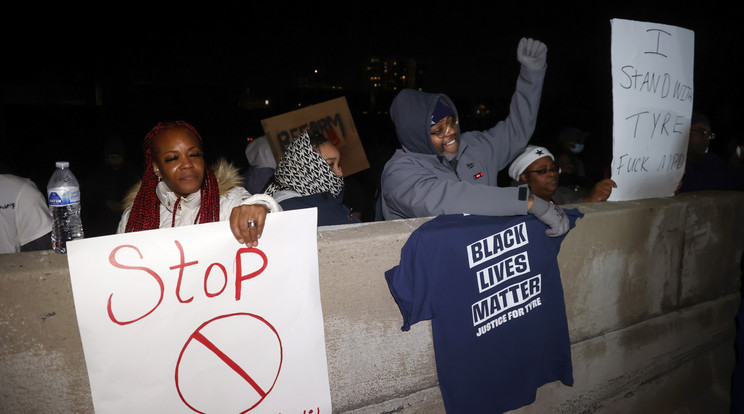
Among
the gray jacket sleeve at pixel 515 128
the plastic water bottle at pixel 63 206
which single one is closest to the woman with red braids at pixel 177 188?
the plastic water bottle at pixel 63 206

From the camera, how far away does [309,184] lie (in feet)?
8.71

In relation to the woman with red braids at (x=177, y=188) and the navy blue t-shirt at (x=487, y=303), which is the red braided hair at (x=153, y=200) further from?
the navy blue t-shirt at (x=487, y=303)

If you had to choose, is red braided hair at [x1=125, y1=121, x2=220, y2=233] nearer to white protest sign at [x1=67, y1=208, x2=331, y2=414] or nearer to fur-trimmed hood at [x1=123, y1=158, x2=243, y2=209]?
fur-trimmed hood at [x1=123, y1=158, x2=243, y2=209]

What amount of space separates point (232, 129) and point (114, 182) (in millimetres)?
13007

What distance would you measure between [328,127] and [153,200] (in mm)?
2592

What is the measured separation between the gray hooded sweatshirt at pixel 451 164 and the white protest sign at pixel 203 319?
77 cm

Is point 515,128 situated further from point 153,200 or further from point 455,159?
point 153,200

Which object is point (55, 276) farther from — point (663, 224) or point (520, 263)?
point (663, 224)

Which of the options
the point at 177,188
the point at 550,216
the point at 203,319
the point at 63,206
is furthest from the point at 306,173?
the point at 550,216

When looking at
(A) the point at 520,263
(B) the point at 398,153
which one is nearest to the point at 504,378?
(A) the point at 520,263

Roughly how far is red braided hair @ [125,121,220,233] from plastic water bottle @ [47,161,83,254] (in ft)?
0.87

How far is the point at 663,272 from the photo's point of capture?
10.1ft

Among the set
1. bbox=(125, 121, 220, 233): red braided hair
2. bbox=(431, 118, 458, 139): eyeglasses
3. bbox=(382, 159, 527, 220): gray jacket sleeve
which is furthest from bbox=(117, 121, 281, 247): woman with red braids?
bbox=(431, 118, 458, 139): eyeglasses

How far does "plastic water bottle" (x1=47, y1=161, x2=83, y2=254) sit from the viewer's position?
1.86 metres
